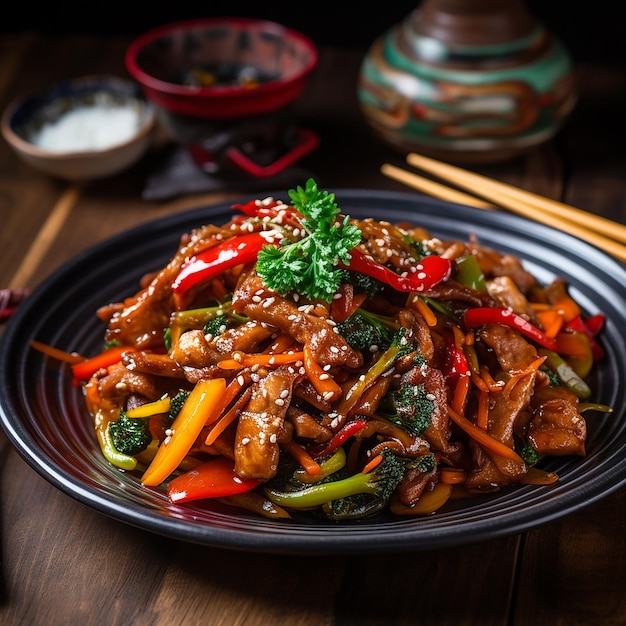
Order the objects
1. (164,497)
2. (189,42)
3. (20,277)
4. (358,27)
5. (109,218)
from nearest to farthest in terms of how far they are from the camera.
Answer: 1. (164,497)
2. (20,277)
3. (109,218)
4. (189,42)
5. (358,27)

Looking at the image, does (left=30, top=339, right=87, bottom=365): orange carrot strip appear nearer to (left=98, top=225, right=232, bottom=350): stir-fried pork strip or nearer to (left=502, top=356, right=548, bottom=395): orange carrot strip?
(left=98, top=225, right=232, bottom=350): stir-fried pork strip

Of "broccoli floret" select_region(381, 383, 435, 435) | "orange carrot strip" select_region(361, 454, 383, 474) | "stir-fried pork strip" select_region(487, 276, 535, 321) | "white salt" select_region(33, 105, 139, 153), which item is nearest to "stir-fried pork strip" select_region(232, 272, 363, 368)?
"broccoli floret" select_region(381, 383, 435, 435)

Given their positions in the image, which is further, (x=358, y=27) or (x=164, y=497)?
(x=358, y=27)

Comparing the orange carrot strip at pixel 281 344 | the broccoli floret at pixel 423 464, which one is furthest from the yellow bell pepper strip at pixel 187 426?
the broccoli floret at pixel 423 464

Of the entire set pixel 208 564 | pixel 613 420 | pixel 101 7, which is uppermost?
pixel 613 420

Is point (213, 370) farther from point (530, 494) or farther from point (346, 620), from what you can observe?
point (530, 494)

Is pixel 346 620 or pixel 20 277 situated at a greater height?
pixel 346 620

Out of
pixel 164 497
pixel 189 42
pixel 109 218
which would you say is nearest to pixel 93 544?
pixel 164 497
